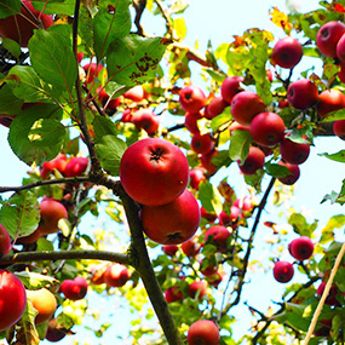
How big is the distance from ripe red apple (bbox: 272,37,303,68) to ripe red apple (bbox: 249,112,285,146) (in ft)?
1.12

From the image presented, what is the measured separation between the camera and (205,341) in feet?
5.98

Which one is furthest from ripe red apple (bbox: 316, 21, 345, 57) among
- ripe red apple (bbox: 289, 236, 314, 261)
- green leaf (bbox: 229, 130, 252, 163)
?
ripe red apple (bbox: 289, 236, 314, 261)

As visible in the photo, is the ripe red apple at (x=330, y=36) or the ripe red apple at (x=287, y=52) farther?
the ripe red apple at (x=287, y=52)

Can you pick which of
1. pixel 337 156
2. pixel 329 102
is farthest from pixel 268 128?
pixel 337 156

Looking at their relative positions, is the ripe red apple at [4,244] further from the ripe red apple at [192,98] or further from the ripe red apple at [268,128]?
the ripe red apple at [192,98]

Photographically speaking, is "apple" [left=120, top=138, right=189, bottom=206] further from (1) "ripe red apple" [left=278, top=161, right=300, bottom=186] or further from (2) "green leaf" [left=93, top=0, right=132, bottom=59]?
(1) "ripe red apple" [left=278, top=161, right=300, bottom=186]

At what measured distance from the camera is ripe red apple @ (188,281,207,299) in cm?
268

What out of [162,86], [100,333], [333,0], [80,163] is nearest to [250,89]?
[333,0]

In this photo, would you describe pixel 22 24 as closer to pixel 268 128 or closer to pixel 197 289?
pixel 268 128

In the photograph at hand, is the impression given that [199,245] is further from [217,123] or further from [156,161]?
[156,161]

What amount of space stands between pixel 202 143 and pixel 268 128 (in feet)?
2.33

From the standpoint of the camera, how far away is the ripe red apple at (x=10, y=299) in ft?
3.65

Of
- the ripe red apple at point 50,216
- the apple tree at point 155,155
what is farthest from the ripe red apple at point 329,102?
the ripe red apple at point 50,216

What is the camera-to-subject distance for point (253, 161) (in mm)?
2250
